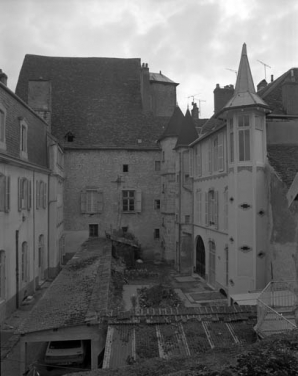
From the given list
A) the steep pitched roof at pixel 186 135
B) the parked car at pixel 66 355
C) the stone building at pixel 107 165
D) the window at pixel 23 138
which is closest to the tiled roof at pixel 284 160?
the parked car at pixel 66 355

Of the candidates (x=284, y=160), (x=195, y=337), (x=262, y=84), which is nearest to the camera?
(x=195, y=337)

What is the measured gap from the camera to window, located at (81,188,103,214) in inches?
1022

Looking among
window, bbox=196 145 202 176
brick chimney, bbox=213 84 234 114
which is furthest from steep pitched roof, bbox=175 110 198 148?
brick chimney, bbox=213 84 234 114

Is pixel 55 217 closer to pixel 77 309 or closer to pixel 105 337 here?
pixel 77 309

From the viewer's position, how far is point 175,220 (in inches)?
942

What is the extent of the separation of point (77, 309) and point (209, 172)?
10.3 m

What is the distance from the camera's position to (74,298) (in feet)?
37.6

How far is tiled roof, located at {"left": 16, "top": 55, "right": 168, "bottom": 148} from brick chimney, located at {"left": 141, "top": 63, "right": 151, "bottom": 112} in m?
0.43

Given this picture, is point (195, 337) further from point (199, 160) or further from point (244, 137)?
point (199, 160)

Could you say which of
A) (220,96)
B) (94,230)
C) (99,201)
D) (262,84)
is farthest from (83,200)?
(262,84)

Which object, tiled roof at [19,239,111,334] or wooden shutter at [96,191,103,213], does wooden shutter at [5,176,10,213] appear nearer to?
tiled roof at [19,239,111,334]

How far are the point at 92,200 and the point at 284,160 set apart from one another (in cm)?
1563

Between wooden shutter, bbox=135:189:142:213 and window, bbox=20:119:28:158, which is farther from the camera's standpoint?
wooden shutter, bbox=135:189:142:213

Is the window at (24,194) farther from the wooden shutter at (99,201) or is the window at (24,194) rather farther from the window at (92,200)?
the wooden shutter at (99,201)
